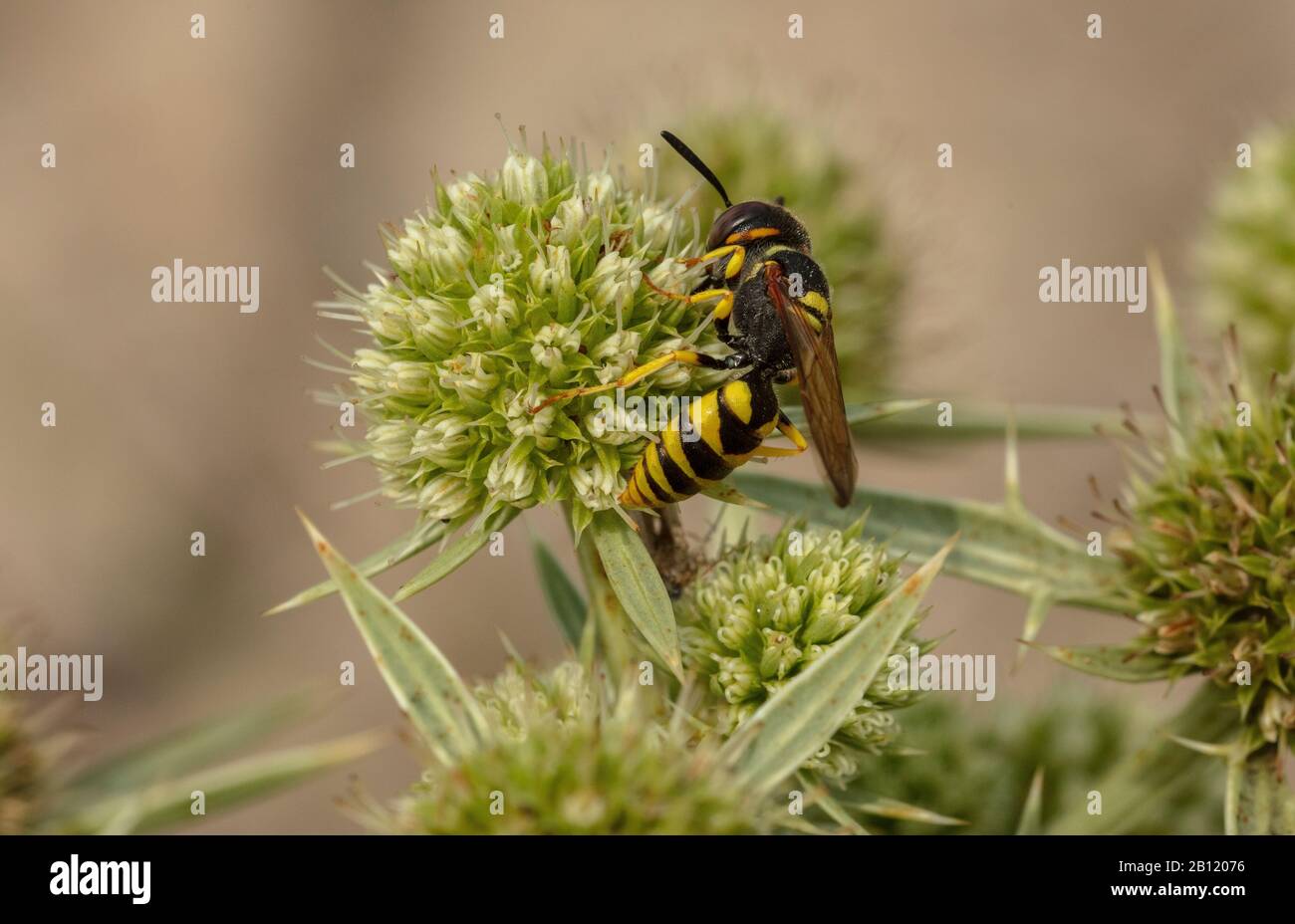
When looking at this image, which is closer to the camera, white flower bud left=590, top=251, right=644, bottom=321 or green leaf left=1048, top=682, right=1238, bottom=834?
white flower bud left=590, top=251, right=644, bottom=321

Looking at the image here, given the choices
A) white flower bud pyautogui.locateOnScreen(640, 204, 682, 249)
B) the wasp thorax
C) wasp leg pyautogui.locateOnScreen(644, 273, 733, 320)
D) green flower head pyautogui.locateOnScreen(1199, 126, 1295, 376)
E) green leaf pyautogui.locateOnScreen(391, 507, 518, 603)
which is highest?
green flower head pyautogui.locateOnScreen(1199, 126, 1295, 376)

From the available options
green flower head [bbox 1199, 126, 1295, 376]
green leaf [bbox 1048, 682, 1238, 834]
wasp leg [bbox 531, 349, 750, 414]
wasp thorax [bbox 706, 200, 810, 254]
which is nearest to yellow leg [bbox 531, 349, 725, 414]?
wasp leg [bbox 531, 349, 750, 414]

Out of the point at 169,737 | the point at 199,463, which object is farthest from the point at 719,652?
the point at 199,463

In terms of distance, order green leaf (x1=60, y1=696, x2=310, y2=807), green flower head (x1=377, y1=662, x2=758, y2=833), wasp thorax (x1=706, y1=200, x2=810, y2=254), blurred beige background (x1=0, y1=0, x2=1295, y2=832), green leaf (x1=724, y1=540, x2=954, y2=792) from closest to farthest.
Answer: green flower head (x1=377, y1=662, x2=758, y2=833) < green leaf (x1=724, y1=540, x2=954, y2=792) < wasp thorax (x1=706, y1=200, x2=810, y2=254) < green leaf (x1=60, y1=696, x2=310, y2=807) < blurred beige background (x1=0, y1=0, x2=1295, y2=832)

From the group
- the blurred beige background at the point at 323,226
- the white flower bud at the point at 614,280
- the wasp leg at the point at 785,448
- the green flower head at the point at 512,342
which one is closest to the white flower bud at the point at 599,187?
the green flower head at the point at 512,342

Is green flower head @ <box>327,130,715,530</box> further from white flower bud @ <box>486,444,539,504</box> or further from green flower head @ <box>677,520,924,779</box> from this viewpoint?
green flower head @ <box>677,520,924,779</box>
